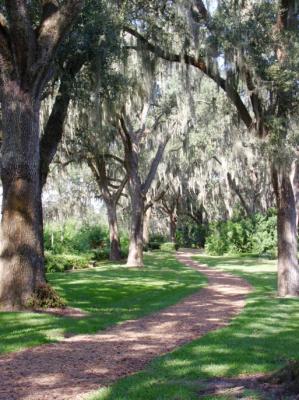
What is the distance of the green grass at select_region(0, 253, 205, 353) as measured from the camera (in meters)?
6.97

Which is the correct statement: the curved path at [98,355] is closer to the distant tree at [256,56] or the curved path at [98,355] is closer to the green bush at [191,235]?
the distant tree at [256,56]

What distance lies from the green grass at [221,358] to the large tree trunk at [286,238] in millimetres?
2218

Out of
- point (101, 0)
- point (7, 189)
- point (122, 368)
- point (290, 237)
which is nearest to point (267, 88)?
point (290, 237)

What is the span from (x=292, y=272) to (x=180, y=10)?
6199 millimetres

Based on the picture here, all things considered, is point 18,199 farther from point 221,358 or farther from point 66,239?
point 66,239

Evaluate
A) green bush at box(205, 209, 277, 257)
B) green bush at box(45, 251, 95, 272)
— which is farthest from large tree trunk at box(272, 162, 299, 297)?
green bush at box(205, 209, 277, 257)

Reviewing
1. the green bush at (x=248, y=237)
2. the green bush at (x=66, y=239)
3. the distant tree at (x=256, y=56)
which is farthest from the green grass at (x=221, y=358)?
the green bush at (x=248, y=237)

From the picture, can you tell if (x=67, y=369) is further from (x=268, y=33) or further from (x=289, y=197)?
(x=268, y=33)

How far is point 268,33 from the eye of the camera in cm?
1095

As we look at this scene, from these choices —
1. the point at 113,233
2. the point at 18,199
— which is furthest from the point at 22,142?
the point at 113,233

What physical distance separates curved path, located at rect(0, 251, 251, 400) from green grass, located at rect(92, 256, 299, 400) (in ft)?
0.97

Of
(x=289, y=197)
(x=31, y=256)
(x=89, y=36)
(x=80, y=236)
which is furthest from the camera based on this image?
(x=80, y=236)

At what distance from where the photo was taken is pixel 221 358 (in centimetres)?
544

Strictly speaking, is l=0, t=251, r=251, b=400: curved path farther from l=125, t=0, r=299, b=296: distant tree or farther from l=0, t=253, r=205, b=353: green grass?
l=125, t=0, r=299, b=296: distant tree
